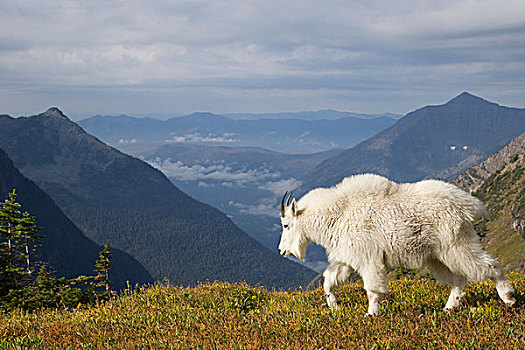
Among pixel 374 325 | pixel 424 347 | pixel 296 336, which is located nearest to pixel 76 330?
pixel 296 336

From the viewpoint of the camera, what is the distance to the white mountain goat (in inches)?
349

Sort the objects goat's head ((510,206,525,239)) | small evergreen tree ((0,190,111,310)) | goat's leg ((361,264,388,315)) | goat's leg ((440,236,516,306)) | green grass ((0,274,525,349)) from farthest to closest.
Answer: goat's head ((510,206,525,239))
small evergreen tree ((0,190,111,310))
goat's leg ((361,264,388,315))
goat's leg ((440,236,516,306))
green grass ((0,274,525,349))

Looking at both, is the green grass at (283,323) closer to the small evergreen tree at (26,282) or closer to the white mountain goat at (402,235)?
the white mountain goat at (402,235)

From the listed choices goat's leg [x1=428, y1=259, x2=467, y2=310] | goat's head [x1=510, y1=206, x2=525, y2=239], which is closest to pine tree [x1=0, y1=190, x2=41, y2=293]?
goat's leg [x1=428, y1=259, x2=467, y2=310]

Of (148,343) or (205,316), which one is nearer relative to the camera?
(148,343)

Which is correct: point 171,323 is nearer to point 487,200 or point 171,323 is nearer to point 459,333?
point 459,333

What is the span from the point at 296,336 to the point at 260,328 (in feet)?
2.38

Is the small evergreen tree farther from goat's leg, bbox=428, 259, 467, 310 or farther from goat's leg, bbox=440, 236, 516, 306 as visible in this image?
goat's leg, bbox=440, 236, 516, 306

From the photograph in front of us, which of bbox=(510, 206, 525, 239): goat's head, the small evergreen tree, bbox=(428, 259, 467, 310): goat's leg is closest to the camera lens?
bbox=(428, 259, 467, 310): goat's leg

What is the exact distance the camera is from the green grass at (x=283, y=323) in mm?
7211

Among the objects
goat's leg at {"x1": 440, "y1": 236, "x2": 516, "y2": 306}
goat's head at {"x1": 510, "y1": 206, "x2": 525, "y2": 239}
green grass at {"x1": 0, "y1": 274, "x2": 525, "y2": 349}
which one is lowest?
goat's head at {"x1": 510, "y1": 206, "x2": 525, "y2": 239}

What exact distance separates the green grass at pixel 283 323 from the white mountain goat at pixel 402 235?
1.68 feet

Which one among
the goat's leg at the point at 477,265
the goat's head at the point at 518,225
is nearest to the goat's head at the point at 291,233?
the goat's leg at the point at 477,265

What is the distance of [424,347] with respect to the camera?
6.82 metres
